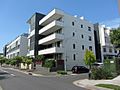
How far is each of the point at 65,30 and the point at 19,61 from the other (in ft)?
77.5

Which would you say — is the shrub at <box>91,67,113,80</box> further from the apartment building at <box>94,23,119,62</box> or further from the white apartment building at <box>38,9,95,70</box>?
the apartment building at <box>94,23,119,62</box>

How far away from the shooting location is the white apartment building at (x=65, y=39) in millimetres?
44719

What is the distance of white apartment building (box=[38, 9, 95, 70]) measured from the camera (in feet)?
147

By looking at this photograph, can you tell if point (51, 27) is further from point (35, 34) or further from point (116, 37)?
point (116, 37)

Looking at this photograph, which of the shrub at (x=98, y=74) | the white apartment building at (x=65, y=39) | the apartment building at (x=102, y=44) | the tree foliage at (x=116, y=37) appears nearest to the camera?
the shrub at (x=98, y=74)

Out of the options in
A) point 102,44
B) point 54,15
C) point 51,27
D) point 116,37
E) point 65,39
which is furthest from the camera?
point 102,44

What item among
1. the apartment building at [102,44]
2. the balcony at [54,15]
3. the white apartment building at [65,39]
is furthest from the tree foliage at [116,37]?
the apartment building at [102,44]

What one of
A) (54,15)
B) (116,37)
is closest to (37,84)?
(116,37)

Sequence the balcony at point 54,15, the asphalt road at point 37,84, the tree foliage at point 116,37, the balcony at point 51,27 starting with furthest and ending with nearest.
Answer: the balcony at point 54,15 < the balcony at point 51,27 < the tree foliage at point 116,37 < the asphalt road at point 37,84

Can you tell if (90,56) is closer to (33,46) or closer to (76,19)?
(76,19)

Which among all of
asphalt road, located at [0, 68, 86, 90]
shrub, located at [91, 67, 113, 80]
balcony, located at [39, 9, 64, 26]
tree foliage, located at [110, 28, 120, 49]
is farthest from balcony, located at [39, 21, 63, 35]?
asphalt road, located at [0, 68, 86, 90]

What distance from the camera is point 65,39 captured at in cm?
4581

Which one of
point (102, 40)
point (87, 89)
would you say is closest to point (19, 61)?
point (102, 40)

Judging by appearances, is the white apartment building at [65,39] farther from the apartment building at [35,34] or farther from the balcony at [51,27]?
the apartment building at [35,34]
